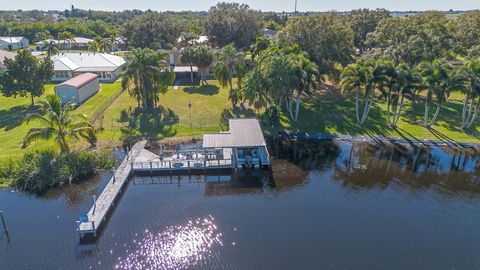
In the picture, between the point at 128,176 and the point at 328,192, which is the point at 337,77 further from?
the point at 128,176

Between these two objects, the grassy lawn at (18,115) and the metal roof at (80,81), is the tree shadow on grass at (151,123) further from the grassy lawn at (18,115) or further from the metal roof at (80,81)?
the metal roof at (80,81)

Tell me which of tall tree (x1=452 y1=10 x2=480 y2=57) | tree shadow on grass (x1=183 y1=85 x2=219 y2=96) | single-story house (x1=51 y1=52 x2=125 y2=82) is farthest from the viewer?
single-story house (x1=51 y1=52 x2=125 y2=82)

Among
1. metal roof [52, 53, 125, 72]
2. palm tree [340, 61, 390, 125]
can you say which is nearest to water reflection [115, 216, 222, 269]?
palm tree [340, 61, 390, 125]

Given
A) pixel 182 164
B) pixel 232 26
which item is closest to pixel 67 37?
pixel 232 26

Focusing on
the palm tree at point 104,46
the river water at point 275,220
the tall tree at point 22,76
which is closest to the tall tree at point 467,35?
the river water at point 275,220

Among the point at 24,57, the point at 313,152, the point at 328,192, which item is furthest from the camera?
the point at 24,57

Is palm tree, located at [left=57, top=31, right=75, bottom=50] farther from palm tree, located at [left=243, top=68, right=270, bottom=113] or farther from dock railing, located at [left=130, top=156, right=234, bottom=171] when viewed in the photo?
dock railing, located at [left=130, top=156, right=234, bottom=171]

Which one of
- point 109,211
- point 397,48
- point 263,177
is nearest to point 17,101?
point 109,211
